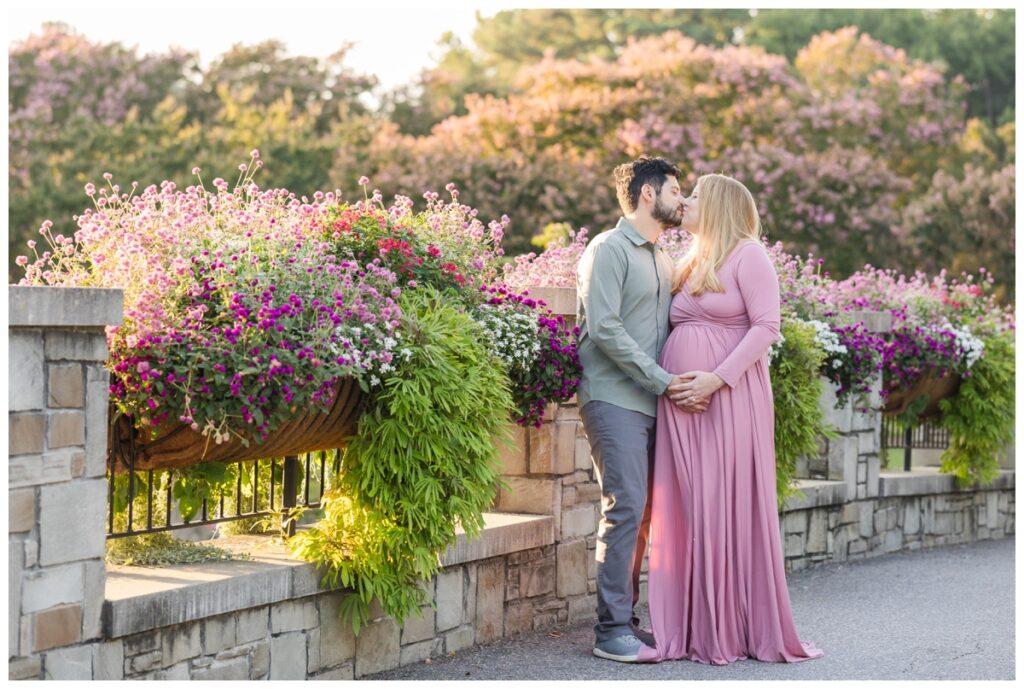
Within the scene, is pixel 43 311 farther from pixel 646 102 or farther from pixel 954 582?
pixel 646 102

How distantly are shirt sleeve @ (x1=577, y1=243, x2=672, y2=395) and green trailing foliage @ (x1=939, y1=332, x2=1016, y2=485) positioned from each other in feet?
15.3

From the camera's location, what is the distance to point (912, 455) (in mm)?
10180

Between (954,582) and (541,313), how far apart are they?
356cm

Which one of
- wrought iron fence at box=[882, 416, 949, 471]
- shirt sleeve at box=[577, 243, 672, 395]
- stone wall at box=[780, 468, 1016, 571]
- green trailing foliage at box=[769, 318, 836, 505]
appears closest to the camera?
shirt sleeve at box=[577, 243, 672, 395]

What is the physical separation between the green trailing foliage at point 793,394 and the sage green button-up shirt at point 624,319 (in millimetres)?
1806

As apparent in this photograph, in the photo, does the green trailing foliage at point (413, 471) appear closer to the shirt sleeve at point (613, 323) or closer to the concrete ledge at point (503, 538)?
the concrete ledge at point (503, 538)

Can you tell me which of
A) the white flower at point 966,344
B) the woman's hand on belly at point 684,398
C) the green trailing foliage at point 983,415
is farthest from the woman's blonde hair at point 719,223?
the green trailing foliage at point 983,415

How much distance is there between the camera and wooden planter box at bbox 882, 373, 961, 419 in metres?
8.69

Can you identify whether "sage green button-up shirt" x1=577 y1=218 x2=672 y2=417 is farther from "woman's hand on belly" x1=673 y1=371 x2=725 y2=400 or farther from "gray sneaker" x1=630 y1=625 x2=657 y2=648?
"gray sneaker" x1=630 y1=625 x2=657 y2=648

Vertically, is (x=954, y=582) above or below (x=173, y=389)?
below

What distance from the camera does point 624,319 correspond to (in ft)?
17.0

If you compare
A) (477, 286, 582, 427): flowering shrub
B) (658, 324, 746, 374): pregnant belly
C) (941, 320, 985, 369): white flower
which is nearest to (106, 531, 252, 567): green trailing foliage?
(477, 286, 582, 427): flowering shrub

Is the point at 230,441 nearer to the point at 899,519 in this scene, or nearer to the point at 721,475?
the point at 721,475

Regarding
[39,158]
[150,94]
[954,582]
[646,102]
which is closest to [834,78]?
[646,102]
